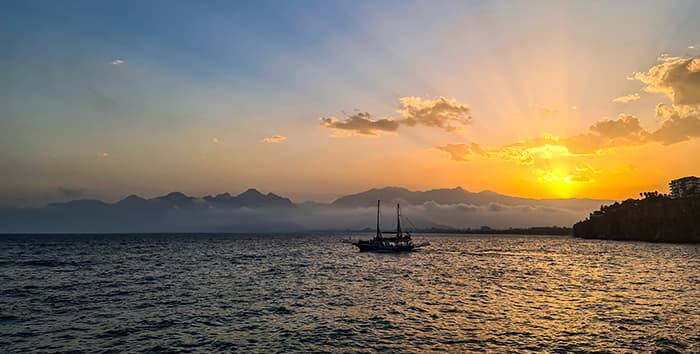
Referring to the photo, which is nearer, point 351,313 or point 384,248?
point 351,313

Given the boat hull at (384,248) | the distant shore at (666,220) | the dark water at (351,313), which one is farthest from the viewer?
the distant shore at (666,220)

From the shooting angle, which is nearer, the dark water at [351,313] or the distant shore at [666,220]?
the dark water at [351,313]

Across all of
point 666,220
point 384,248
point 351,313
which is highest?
point 666,220

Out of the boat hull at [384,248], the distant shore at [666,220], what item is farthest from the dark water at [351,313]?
the distant shore at [666,220]

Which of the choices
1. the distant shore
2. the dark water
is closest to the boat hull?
the dark water

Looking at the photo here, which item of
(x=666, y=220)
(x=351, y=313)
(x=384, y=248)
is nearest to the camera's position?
(x=351, y=313)

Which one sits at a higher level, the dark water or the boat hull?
the dark water

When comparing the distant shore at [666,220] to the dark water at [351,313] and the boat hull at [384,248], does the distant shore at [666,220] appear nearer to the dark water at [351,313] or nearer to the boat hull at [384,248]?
the boat hull at [384,248]

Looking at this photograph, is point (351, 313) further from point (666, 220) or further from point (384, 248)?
point (666, 220)

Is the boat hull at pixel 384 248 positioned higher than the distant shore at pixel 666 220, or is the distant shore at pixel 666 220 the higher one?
the distant shore at pixel 666 220

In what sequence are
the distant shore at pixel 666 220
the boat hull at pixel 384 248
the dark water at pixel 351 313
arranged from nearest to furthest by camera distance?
the dark water at pixel 351 313, the boat hull at pixel 384 248, the distant shore at pixel 666 220

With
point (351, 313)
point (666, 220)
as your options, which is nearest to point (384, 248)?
point (351, 313)

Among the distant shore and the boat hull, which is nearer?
the boat hull

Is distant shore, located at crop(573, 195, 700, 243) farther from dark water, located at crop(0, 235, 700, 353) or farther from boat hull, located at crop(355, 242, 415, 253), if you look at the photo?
dark water, located at crop(0, 235, 700, 353)
